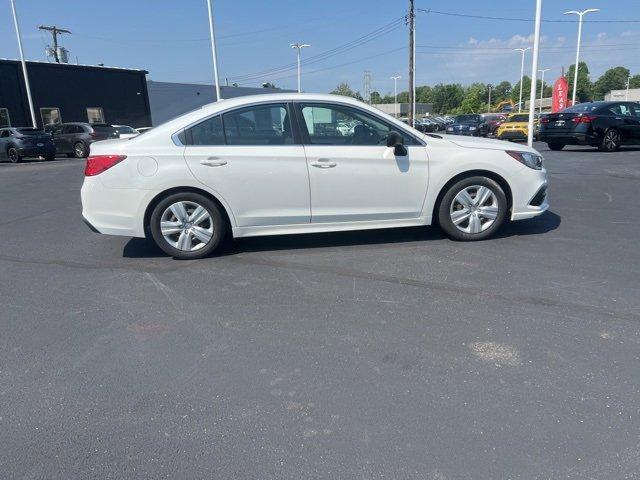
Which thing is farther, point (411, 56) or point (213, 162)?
point (411, 56)

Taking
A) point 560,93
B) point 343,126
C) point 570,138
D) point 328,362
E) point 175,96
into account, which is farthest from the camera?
point 175,96

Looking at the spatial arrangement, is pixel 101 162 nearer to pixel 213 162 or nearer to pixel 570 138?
pixel 213 162

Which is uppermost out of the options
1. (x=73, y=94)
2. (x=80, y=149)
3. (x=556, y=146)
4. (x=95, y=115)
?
(x=73, y=94)

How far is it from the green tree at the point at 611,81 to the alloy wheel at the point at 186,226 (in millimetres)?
142548

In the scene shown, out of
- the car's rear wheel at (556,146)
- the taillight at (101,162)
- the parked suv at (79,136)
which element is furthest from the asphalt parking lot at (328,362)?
the parked suv at (79,136)

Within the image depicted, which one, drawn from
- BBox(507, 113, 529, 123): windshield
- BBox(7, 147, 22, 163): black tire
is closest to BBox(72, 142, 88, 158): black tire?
BBox(7, 147, 22, 163): black tire

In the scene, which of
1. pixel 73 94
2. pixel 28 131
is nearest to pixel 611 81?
pixel 73 94

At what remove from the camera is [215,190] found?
4973mm

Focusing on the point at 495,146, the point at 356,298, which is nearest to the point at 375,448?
the point at 356,298

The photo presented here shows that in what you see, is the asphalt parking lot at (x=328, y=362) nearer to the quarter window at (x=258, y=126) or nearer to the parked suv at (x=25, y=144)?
the quarter window at (x=258, y=126)

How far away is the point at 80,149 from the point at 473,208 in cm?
2098

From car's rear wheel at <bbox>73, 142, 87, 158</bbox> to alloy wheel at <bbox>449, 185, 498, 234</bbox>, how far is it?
2052cm

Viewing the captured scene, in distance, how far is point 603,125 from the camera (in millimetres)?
14547

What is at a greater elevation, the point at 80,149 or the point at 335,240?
the point at 80,149
